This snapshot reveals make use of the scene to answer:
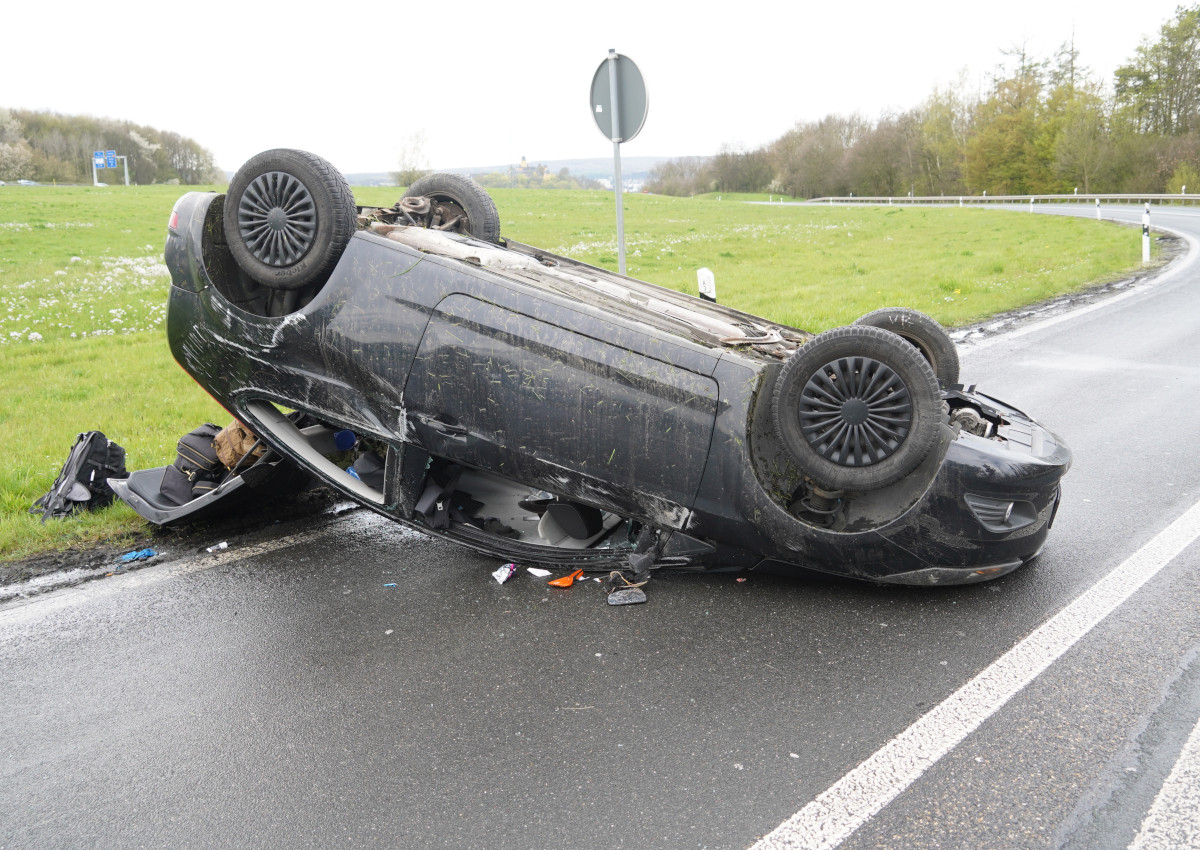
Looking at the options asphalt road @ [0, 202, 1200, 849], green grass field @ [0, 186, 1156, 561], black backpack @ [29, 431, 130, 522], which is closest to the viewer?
asphalt road @ [0, 202, 1200, 849]

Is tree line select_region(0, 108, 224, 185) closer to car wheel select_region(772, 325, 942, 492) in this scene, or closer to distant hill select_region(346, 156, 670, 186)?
distant hill select_region(346, 156, 670, 186)

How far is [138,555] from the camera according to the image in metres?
4.18

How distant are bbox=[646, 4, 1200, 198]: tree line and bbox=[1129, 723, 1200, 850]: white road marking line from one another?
153ft

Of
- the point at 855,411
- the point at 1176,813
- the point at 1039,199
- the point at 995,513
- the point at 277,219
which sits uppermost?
the point at 1039,199

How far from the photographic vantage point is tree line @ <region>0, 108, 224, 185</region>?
65.6 metres

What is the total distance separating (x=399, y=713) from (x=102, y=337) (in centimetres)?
994

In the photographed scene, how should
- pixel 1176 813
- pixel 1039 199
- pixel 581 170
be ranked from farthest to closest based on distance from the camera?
pixel 581 170 → pixel 1039 199 → pixel 1176 813

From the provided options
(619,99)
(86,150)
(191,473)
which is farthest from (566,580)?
(86,150)

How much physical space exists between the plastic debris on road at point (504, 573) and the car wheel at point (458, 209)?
6.39 feet

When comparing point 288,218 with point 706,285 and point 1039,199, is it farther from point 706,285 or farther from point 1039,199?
point 1039,199

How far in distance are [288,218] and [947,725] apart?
3281mm

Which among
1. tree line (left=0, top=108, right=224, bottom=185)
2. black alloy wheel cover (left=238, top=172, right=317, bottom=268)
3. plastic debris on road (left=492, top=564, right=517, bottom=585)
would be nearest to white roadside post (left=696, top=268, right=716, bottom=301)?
plastic debris on road (left=492, top=564, right=517, bottom=585)

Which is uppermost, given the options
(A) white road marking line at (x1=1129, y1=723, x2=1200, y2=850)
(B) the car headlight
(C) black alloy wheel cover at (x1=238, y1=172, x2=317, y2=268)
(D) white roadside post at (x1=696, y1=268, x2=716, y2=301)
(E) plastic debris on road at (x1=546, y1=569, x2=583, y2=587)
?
(C) black alloy wheel cover at (x1=238, y1=172, x2=317, y2=268)

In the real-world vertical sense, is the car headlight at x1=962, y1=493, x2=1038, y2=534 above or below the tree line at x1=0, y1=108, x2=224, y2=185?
below
